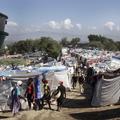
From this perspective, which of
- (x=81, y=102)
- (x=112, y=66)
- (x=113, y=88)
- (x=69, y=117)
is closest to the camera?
(x=69, y=117)

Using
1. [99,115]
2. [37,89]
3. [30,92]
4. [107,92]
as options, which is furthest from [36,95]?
[107,92]

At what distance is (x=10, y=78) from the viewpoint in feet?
66.4

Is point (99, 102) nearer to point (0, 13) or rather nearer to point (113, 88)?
point (113, 88)

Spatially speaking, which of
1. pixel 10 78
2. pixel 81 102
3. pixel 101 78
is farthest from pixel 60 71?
pixel 10 78

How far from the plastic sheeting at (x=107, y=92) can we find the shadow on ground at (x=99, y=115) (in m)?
1.98

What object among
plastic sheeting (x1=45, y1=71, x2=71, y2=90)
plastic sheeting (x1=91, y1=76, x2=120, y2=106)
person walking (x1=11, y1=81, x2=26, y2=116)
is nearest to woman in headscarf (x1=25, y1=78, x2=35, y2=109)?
person walking (x1=11, y1=81, x2=26, y2=116)

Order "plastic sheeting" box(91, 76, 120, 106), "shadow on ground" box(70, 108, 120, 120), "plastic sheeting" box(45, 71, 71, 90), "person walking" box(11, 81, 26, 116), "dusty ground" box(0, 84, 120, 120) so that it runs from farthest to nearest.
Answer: "plastic sheeting" box(45, 71, 71, 90), "plastic sheeting" box(91, 76, 120, 106), "person walking" box(11, 81, 26, 116), "dusty ground" box(0, 84, 120, 120), "shadow on ground" box(70, 108, 120, 120)

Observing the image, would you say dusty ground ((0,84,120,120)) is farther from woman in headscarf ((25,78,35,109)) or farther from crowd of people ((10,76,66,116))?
woman in headscarf ((25,78,35,109))

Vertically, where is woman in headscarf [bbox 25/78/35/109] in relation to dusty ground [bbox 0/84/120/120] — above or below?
above

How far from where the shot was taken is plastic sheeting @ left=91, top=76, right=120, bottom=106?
841 inches

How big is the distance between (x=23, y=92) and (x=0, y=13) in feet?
39.0

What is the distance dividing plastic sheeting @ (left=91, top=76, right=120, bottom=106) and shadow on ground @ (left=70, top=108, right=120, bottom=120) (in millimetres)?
1977

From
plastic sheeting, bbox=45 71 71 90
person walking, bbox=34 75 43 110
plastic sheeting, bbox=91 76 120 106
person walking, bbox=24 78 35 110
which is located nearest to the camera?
person walking, bbox=24 78 35 110

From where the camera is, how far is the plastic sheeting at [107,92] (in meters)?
21.4
